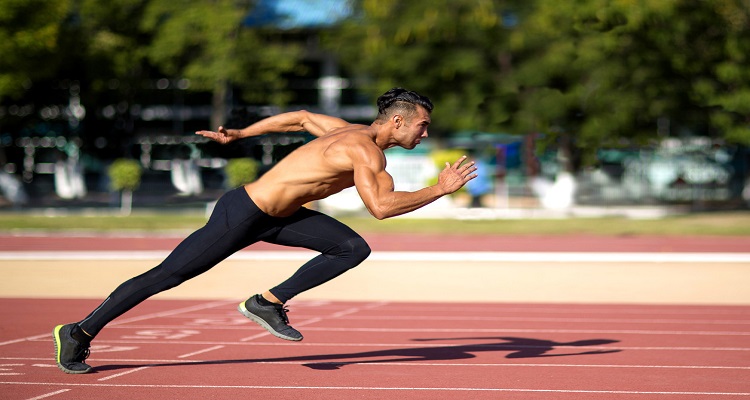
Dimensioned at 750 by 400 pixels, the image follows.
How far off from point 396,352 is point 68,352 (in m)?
2.77

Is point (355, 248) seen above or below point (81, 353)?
above

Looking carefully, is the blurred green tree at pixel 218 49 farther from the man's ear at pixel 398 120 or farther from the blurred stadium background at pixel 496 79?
the man's ear at pixel 398 120

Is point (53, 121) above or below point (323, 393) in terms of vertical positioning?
above

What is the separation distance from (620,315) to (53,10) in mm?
29227

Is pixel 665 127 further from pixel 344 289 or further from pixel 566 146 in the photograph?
pixel 344 289

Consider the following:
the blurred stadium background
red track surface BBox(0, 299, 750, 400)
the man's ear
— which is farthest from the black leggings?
the blurred stadium background

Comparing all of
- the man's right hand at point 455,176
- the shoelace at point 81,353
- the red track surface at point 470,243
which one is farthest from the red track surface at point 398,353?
the red track surface at point 470,243

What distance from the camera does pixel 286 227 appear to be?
8.09 meters

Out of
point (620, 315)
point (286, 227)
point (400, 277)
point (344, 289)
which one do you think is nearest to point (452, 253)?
point (400, 277)

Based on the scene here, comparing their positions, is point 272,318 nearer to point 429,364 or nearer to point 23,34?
point 429,364

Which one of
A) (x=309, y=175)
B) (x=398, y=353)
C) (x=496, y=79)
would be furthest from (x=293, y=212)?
(x=496, y=79)

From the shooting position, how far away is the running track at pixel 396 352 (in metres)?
7.68

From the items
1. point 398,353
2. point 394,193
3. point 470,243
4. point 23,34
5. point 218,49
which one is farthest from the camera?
point 218,49

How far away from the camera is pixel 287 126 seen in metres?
8.89
